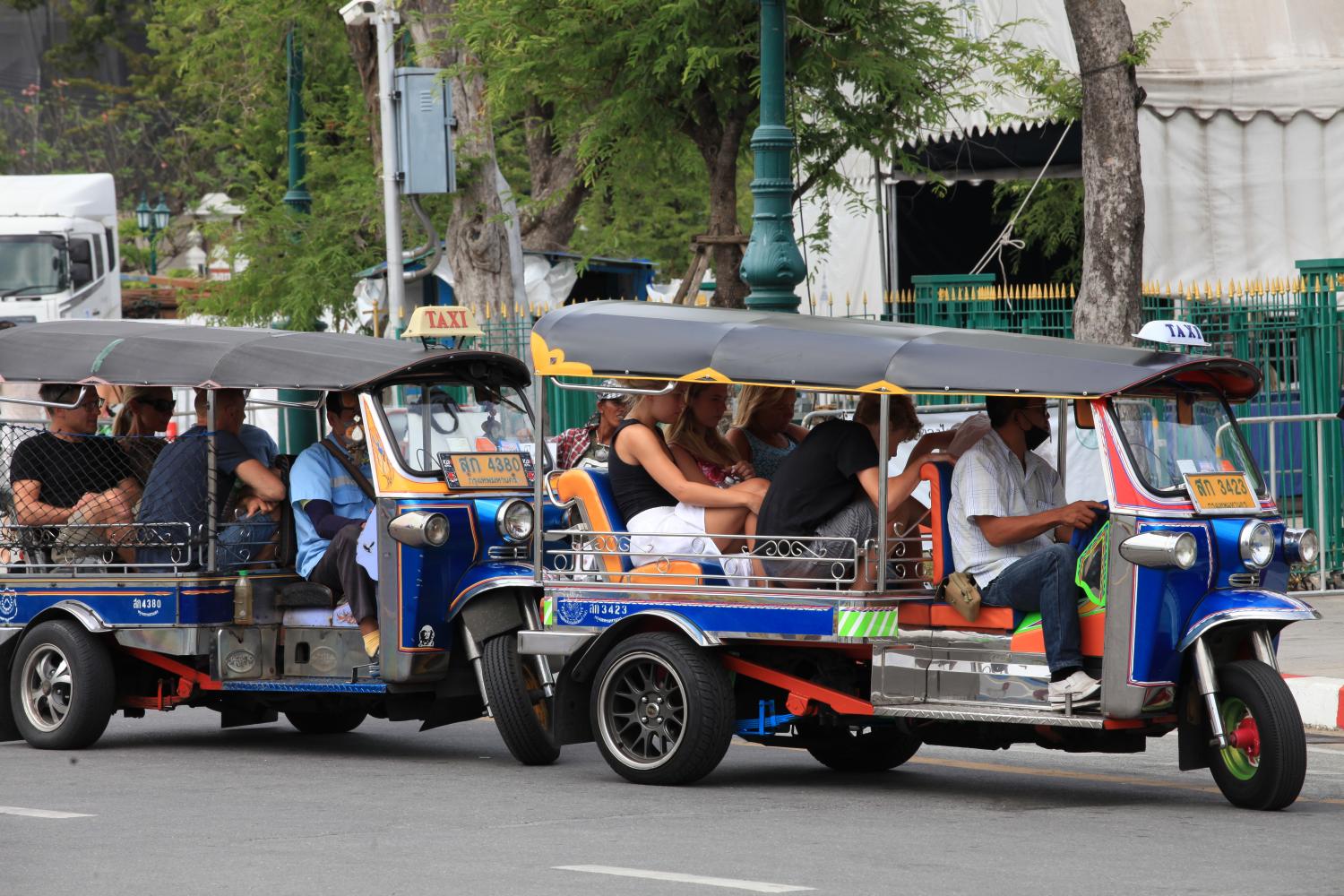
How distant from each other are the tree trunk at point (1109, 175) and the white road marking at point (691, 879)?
331 inches

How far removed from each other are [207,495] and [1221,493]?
4914 millimetres

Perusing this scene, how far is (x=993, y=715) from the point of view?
7.89m

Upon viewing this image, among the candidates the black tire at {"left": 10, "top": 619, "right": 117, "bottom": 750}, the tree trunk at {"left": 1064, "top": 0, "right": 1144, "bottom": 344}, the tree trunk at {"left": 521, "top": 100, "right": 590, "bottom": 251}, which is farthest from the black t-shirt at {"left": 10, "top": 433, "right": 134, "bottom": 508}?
the tree trunk at {"left": 521, "top": 100, "right": 590, "bottom": 251}

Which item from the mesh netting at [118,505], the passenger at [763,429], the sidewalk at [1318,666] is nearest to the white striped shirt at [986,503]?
the passenger at [763,429]

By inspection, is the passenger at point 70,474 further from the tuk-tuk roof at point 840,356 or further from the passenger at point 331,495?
the tuk-tuk roof at point 840,356

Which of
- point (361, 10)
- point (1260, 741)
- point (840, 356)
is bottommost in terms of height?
point (1260, 741)

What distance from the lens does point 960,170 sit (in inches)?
821

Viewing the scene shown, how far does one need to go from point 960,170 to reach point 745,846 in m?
14.6

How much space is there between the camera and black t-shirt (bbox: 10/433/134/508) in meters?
10.8

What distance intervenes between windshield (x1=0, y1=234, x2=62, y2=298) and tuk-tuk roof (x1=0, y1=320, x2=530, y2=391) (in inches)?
909

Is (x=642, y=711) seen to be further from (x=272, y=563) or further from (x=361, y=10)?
(x=361, y=10)

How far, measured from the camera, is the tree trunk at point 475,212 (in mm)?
20734

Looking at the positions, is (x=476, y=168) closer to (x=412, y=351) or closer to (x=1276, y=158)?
(x=1276, y=158)

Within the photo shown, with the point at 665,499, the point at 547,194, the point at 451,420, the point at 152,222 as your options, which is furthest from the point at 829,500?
the point at 152,222
